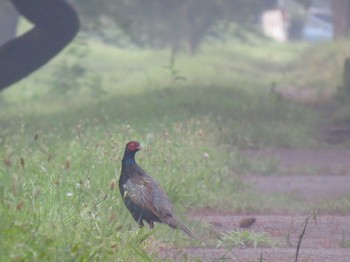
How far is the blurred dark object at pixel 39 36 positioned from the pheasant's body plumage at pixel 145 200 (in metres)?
9.67

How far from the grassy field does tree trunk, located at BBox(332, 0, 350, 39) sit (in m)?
1.16

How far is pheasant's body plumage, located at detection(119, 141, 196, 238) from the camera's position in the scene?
909 cm

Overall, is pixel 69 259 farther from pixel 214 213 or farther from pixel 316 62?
pixel 316 62

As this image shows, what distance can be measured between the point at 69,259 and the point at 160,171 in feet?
15.9

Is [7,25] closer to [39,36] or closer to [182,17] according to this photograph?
[39,36]

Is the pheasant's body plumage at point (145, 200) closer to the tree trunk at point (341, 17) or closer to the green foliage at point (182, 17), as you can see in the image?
the green foliage at point (182, 17)

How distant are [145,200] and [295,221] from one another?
6.92ft

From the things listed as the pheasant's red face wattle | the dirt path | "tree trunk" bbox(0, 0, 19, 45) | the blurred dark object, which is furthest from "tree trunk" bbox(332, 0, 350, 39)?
the pheasant's red face wattle

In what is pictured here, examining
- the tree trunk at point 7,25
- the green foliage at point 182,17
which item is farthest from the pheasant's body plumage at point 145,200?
the green foliage at point 182,17

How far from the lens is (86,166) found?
1056cm

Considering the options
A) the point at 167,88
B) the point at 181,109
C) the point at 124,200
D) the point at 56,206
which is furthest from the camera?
the point at 167,88

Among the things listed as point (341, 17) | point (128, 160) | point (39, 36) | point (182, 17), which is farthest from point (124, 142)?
point (341, 17)

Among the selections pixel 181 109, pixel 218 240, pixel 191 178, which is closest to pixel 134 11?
pixel 181 109

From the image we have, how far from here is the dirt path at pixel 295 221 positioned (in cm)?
894
